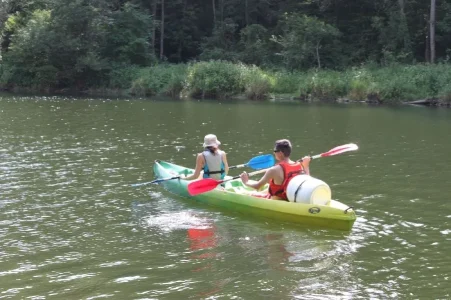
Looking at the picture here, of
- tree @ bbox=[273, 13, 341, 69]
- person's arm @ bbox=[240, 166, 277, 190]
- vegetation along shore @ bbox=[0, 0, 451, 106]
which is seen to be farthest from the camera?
tree @ bbox=[273, 13, 341, 69]

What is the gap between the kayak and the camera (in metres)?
8.81

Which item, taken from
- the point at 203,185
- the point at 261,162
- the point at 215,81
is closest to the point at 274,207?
the point at 203,185

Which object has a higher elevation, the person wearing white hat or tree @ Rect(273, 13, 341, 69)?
tree @ Rect(273, 13, 341, 69)

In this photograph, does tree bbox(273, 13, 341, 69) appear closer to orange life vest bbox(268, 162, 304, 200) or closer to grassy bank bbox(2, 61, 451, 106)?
grassy bank bbox(2, 61, 451, 106)

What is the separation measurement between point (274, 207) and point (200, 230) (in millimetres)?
1198

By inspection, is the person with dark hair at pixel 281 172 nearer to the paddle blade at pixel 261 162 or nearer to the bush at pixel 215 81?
the paddle blade at pixel 261 162

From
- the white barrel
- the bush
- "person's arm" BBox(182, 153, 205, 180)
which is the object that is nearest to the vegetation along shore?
the bush

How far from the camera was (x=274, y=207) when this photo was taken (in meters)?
9.38

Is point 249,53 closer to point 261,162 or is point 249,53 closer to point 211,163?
point 261,162

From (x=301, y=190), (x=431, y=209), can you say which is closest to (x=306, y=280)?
(x=301, y=190)

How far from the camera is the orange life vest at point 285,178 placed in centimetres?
920

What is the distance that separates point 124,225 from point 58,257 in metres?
1.68

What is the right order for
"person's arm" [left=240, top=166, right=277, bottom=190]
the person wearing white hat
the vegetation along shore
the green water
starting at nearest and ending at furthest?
the green water
"person's arm" [left=240, top=166, right=277, bottom=190]
the person wearing white hat
the vegetation along shore

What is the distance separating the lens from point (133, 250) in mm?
8023
